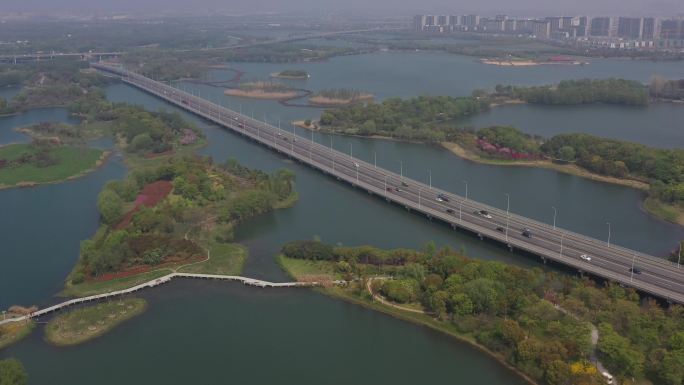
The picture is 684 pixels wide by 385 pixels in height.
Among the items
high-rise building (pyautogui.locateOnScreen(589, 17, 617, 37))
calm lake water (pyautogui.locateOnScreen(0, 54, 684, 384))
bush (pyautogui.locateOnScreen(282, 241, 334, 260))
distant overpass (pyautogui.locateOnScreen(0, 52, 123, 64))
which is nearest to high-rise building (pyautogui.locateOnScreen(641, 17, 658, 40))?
high-rise building (pyautogui.locateOnScreen(589, 17, 617, 37))

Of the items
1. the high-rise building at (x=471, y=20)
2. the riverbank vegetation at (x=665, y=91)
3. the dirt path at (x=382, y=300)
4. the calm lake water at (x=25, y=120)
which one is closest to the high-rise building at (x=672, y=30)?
the high-rise building at (x=471, y=20)

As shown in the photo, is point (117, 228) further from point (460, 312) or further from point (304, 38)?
point (304, 38)

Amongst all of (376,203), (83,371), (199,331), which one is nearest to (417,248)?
(376,203)

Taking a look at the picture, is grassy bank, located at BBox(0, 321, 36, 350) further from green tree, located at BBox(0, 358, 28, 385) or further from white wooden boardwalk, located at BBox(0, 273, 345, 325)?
green tree, located at BBox(0, 358, 28, 385)

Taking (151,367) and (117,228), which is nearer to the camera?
(151,367)

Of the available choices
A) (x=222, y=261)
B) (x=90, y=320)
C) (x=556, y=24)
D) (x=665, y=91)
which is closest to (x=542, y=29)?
(x=556, y=24)

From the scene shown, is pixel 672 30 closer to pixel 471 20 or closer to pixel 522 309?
pixel 471 20

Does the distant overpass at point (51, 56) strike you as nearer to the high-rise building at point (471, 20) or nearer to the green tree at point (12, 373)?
the green tree at point (12, 373)
